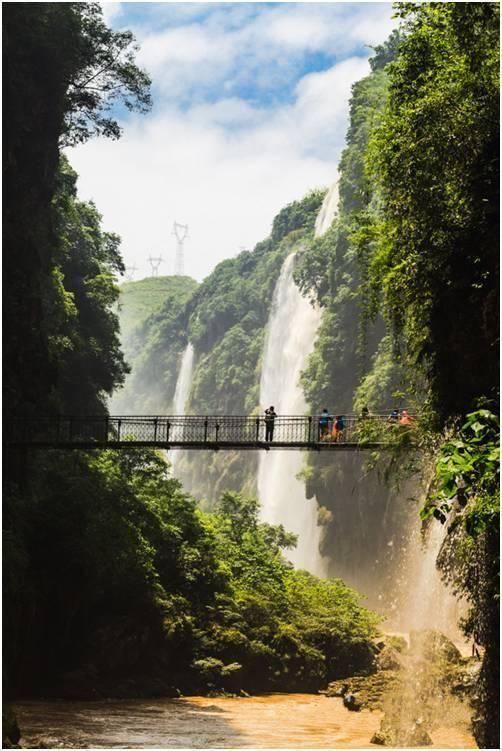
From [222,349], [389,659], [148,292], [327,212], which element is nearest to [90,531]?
[389,659]

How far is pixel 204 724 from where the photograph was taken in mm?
23156

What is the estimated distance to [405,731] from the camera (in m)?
22.0

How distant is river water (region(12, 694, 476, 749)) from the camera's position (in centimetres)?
2064

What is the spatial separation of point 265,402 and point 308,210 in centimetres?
1749

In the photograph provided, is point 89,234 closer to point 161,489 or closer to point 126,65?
point 126,65

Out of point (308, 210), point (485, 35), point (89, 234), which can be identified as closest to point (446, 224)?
point (485, 35)

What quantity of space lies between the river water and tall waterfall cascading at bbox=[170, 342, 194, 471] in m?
Answer: 60.4

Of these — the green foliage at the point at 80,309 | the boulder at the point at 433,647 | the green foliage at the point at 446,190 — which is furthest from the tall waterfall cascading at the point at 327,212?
the green foliage at the point at 446,190

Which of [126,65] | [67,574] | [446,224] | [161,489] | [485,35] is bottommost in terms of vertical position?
[67,574]

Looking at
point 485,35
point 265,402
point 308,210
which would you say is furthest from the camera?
point 308,210

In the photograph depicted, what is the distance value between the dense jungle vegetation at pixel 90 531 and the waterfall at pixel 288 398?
22.6 m

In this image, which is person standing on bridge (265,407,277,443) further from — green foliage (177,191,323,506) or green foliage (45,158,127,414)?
green foliage (177,191,323,506)

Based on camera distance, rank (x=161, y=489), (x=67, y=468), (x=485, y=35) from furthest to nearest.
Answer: (x=161, y=489)
(x=67, y=468)
(x=485, y=35)

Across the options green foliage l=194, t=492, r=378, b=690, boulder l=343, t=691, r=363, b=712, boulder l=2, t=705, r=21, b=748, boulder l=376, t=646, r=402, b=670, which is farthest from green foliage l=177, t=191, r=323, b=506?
boulder l=2, t=705, r=21, b=748
